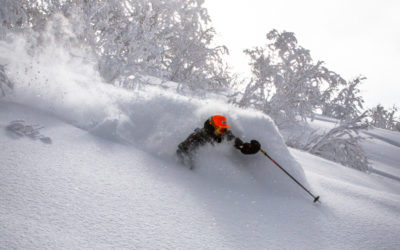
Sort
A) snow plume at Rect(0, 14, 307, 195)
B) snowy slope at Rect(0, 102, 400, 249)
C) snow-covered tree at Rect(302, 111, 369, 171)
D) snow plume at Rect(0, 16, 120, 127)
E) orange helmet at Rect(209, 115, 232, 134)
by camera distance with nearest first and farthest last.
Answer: snowy slope at Rect(0, 102, 400, 249) < orange helmet at Rect(209, 115, 232, 134) < snow plume at Rect(0, 14, 307, 195) < snow plume at Rect(0, 16, 120, 127) < snow-covered tree at Rect(302, 111, 369, 171)

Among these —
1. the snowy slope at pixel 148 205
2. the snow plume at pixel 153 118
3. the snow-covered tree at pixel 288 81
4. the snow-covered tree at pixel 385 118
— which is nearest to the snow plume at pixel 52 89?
the snow plume at pixel 153 118

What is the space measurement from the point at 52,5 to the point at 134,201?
7.37m

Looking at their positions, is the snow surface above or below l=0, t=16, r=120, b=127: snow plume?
below

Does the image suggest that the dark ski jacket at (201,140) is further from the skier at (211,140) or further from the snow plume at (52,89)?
the snow plume at (52,89)

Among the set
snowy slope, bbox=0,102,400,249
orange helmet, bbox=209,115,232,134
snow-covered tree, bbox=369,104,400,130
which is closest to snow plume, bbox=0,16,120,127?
snowy slope, bbox=0,102,400,249

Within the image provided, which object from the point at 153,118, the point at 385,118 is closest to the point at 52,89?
the point at 153,118

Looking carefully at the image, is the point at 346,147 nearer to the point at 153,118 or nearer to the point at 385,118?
the point at 153,118

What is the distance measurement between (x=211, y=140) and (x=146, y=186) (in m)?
1.03

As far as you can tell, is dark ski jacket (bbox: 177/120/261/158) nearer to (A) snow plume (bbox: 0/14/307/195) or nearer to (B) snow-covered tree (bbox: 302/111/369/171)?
(A) snow plume (bbox: 0/14/307/195)

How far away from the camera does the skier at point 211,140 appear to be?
104 inches

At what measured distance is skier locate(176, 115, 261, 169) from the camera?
8.63 ft

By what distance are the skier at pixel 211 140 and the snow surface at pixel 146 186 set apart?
128 millimetres

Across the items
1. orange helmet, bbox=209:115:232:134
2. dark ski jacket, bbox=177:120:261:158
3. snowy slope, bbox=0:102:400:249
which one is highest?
orange helmet, bbox=209:115:232:134

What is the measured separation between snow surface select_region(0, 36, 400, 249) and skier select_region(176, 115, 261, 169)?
13cm
